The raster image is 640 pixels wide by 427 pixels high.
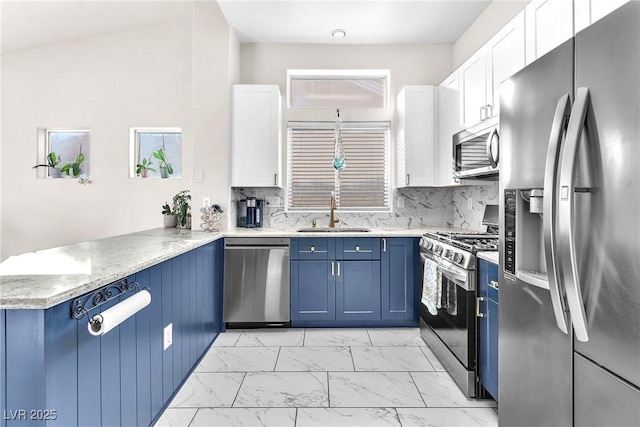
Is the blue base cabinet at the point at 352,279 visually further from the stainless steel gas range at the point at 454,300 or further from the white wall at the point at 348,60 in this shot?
the white wall at the point at 348,60

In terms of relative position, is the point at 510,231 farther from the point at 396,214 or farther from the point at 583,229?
the point at 396,214

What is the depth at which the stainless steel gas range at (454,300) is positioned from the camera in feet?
6.96

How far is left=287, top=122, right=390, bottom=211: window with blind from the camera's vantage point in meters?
3.91

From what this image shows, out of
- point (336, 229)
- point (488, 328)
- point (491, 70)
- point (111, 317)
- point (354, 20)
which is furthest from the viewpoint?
point (336, 229)

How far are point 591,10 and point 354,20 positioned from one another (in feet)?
7.27

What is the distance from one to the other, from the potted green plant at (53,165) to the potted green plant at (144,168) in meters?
1.04

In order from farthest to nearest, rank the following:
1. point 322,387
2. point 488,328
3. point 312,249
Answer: point 312,249
point 322,387
point 488,328

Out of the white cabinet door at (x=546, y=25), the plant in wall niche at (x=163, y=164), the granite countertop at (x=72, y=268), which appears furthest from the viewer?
the plant in wall niche at (x=163, y=164)

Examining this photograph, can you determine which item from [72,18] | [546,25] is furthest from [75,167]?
[546,25]

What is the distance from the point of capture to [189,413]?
1.97 m

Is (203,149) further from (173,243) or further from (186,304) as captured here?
(186,304)

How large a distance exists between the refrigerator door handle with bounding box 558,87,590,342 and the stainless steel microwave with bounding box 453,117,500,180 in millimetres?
1179

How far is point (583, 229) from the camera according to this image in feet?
3.35

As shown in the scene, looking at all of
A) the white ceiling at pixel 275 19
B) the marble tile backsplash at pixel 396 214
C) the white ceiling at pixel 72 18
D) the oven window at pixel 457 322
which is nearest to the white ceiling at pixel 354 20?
the white ceiling at pixel 275 19
